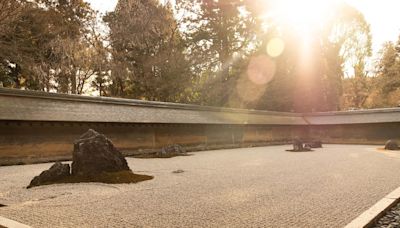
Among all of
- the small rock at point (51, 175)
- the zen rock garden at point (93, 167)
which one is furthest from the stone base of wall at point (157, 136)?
the small rock at point (51, 175)

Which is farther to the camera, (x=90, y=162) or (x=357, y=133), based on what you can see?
(x=357, y=133)

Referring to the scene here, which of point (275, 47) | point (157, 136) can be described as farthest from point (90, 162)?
point (275, 47)

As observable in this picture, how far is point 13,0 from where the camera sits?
15.4 meters

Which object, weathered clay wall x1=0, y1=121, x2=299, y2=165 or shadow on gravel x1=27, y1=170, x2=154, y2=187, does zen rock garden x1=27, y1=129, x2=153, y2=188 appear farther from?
weathered clay wall x1=0, y1=121, x2=299, y2=165

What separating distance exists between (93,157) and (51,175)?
96 centimetres

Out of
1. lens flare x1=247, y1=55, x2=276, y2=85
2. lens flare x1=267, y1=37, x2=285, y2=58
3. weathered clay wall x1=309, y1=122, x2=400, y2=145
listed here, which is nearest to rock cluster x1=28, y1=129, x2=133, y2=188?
weathered clay wall x1=309, y1=122, x2=400, y2=145

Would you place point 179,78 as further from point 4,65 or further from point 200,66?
point 4,65

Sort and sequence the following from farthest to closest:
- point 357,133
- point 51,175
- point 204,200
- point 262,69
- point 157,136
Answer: point 262,69
point 357,133
point 157,136
point 51,175
point 204,200

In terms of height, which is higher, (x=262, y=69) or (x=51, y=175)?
(x=262, y=69)

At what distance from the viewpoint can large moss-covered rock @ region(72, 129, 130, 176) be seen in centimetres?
731

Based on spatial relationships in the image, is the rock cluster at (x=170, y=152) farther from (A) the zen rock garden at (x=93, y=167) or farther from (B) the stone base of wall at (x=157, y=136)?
(A) the zen rock garden at (x=93, y=167)

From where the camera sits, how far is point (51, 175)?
22.7 feet

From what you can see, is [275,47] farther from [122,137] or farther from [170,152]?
[122,137]

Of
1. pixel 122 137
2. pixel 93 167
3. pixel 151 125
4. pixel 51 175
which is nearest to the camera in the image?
pixel 51 175
